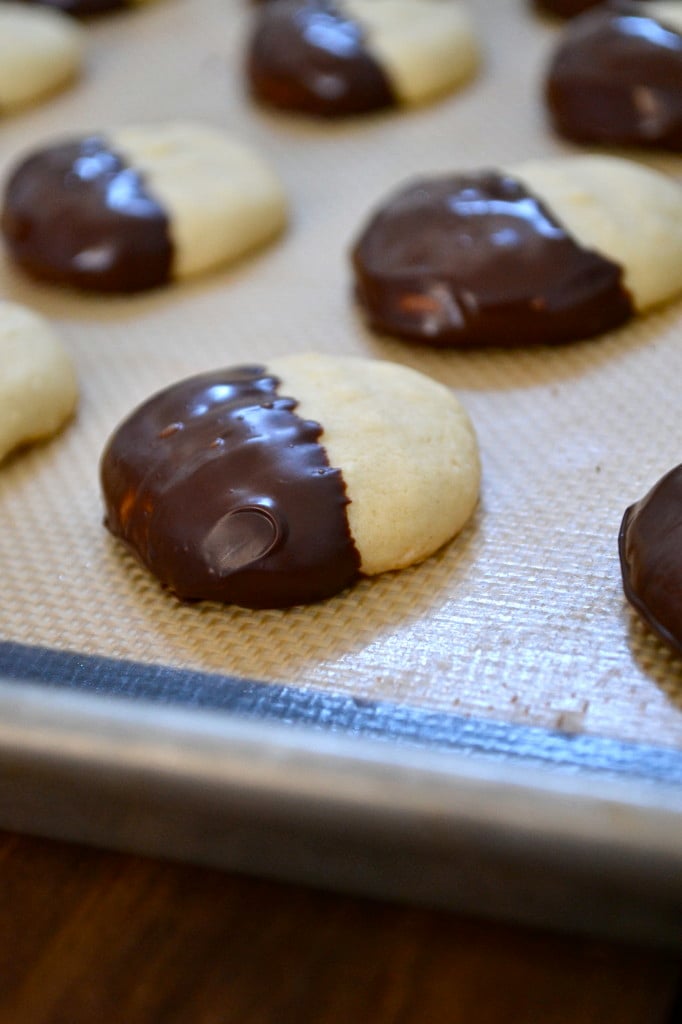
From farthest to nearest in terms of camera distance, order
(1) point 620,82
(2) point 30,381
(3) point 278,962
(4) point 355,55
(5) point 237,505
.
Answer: (4) point 355,55 < (1) point 620,82 < (2) point 30,381 < (5) point 237,505 < (3) point 278,962

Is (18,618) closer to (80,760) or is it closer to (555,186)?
(80,760)

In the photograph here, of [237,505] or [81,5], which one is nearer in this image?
[237,505]

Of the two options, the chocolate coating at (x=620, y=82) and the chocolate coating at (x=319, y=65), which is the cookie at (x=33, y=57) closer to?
the chocolate coating at (x=319, y=65)

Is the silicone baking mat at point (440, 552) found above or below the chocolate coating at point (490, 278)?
below

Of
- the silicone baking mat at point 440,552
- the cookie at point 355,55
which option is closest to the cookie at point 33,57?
the silicone baking mat at point 440,552

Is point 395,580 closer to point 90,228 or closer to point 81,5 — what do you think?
point 90,228

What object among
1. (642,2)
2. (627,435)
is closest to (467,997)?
(627,435)

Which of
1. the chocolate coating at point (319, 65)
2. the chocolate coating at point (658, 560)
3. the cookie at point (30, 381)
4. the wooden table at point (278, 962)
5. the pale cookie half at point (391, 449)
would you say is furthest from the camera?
the chocolate coating at point (319, 65)

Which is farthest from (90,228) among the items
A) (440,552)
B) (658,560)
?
(658,560)
